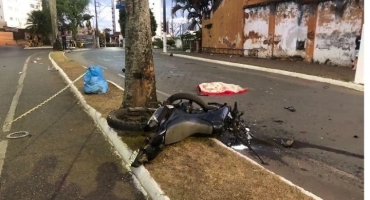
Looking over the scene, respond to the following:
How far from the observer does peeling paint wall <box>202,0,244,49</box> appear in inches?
931

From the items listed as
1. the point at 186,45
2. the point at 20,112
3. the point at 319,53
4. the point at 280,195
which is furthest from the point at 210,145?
the point at 186,45

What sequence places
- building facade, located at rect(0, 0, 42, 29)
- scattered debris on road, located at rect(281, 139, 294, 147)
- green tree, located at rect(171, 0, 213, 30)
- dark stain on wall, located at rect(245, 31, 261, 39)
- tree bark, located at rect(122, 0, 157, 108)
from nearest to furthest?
scattered debris on road, located at rect(281, 139, 294, 147) < tree bark, located at rect(122, 0, 157, 108) < dark stain on wall, located at rect(245, 31, 261, 39) < green tree, located at rect(171, 0, 213, 30) < building facade, located at rect(0, 0, 42, 29)

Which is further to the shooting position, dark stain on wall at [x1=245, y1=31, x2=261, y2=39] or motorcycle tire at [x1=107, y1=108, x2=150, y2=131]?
dark stain on wall at [x1=245, y1=31, x2=261, y2=39]

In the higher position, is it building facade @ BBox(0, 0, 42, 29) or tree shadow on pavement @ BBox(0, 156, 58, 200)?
building facade @ BBox(0, 0, 42, 29)

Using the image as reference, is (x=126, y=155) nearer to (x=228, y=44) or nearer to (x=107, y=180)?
(x=107, y=180)

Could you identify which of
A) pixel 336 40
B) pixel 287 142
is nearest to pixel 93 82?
pixel 287 142

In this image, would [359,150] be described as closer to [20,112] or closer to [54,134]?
[54,134]

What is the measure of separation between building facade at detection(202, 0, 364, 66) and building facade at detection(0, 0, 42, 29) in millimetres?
59334

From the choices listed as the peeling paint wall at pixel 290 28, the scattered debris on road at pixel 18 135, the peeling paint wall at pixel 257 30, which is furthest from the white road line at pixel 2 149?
the peeling paint wall at pixel 257 30

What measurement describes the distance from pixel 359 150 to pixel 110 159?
3749mm

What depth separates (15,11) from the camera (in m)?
81.7

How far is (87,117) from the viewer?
664 centimetres

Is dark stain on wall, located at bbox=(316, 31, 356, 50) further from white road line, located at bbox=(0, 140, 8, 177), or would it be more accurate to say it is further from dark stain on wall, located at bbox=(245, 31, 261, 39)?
white road line, located at bbox=(0, 140, 8, 177)

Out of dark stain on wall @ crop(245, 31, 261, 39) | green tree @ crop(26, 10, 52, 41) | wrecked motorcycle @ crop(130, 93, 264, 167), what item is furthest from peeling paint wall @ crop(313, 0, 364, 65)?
green tree @ crop(26, 10, 52, 41)
